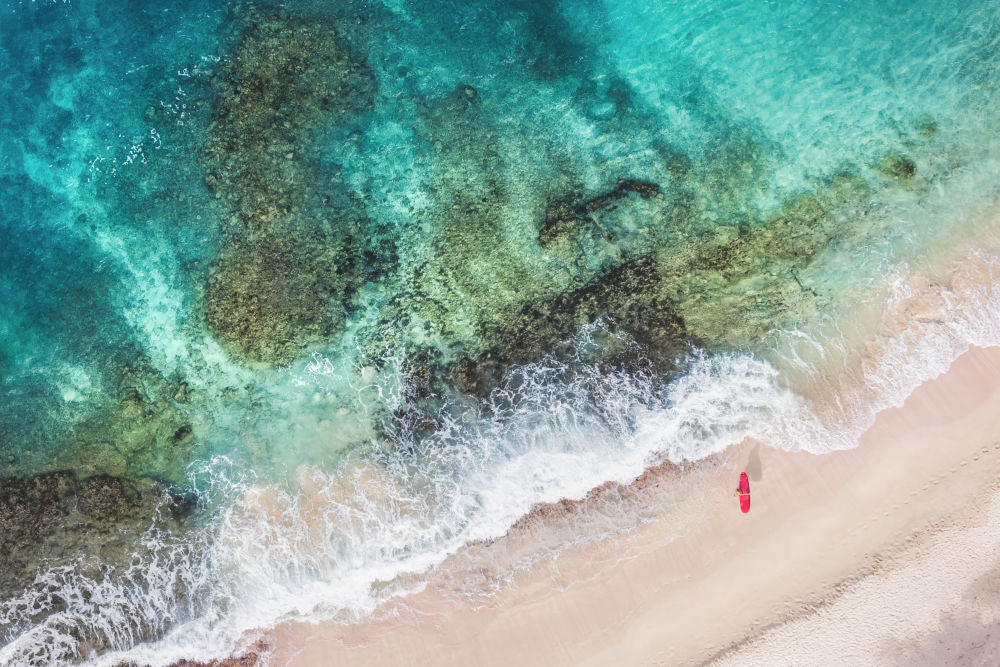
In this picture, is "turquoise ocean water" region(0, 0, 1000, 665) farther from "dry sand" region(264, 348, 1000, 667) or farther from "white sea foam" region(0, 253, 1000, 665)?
"dry sand" region(264, 348, 1000, 667)

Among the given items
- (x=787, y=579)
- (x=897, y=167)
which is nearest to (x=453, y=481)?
(x=787, y=579)

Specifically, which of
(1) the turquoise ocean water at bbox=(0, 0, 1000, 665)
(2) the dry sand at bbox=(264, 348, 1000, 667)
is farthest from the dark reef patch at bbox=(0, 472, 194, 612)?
(2) the dry sand at bbox=(264, 348, 1000, 667)

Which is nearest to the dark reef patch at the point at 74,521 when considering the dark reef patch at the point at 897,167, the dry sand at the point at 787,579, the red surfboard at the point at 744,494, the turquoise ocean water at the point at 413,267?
the turquoise ocean water at the point at 413,267

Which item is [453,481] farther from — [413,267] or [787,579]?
[787,579]

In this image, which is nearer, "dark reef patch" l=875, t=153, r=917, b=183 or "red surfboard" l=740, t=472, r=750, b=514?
"red surfboard" l=740, t=472, r=750, b=514

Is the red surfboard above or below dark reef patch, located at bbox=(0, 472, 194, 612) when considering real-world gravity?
below

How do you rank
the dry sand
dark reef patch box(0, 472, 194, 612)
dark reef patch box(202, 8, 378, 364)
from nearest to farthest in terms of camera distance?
the dry sand → dark reef patch box(0, 472, 194, 612) → dark reef patch box(202, 8, 378, 364)

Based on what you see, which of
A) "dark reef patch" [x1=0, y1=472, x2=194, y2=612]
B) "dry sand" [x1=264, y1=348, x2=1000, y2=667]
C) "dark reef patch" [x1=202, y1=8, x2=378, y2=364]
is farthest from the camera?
"dark reef patch" [x1=202, y1=8, x2=378, y2=364]

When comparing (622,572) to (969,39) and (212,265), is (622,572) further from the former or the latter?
(969,39)

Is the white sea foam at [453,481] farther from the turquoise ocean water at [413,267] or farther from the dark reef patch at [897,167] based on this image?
the dark reef patch at [897,167]
